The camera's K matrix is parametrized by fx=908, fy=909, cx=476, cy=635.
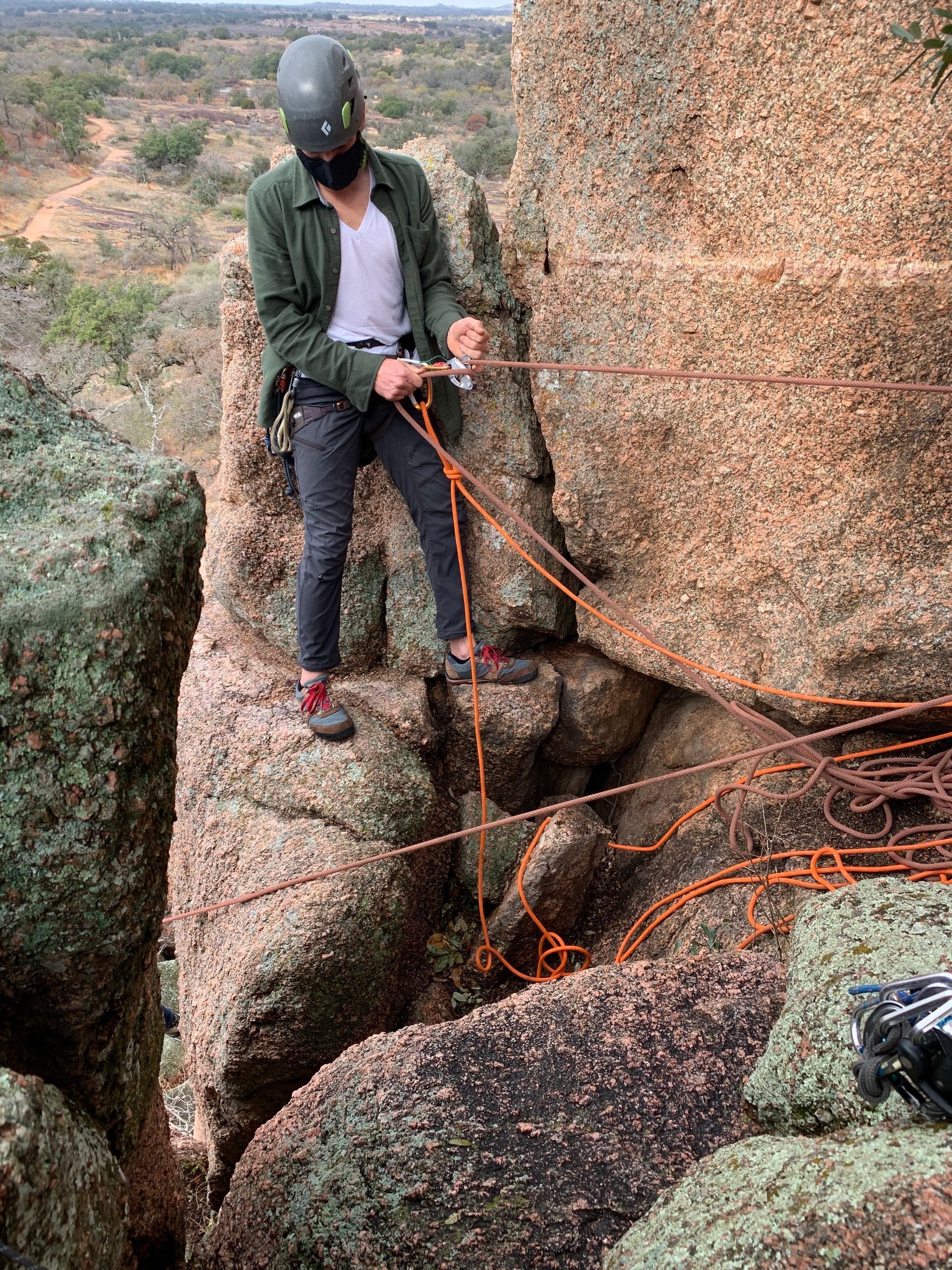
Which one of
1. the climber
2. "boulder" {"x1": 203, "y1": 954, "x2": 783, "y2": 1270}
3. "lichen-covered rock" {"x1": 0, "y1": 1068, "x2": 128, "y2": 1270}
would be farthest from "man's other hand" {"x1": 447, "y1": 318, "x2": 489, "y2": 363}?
"lichen-covered rock" {"x1": 0, "y1": 1068, "x2": 128, "y2": 1270}

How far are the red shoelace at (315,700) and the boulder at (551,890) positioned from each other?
3.38ft

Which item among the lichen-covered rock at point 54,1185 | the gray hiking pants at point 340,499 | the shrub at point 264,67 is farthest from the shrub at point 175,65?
the lichen-covered rock at point 54,1185

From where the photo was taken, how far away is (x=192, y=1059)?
3277 mm

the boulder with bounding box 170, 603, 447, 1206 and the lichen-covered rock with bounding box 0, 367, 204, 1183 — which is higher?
the lichen-covered rock with bounding box 0, 367, 204, 1183

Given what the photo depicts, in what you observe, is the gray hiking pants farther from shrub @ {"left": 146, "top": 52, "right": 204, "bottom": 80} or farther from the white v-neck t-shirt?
shrub @ {"left": 146, "top": 52, "right": 204, "bottom": 80}

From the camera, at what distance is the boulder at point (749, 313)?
2590 millimetres

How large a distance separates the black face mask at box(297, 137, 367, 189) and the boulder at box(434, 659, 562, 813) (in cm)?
196

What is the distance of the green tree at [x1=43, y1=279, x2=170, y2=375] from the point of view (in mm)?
16109

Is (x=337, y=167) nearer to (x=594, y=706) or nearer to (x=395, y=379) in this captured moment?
(x=395, y=379)

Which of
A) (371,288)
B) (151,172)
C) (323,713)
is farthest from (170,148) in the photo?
(323,713)

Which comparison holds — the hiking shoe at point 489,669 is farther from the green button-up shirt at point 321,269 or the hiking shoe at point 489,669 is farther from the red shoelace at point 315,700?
the green button-up shirt at point 321,269

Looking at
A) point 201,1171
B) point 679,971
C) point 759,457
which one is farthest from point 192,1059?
point 759,457

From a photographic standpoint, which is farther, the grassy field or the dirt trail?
the dirt trail

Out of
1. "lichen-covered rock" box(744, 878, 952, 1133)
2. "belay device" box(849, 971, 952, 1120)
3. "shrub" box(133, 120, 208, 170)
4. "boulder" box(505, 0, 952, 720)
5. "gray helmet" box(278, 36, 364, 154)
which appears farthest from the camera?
"shrub" box(133, 120, 208, 170)
